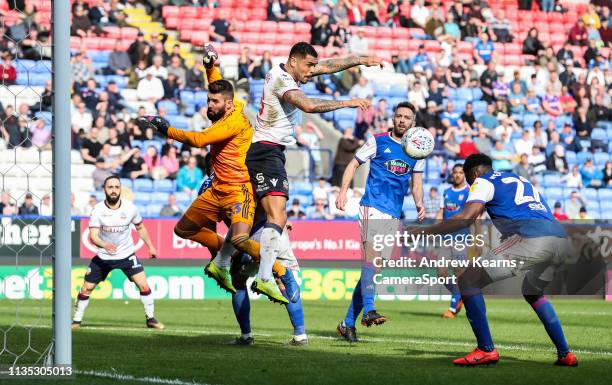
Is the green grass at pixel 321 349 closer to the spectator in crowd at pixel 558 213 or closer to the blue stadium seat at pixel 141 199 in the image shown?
the blue stadium seat at pixel 141 199

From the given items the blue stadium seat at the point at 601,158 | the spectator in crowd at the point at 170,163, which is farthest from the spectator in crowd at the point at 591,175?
the spectator in crowd at the point at 170,163

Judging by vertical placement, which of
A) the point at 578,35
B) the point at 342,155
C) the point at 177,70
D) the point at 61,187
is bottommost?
the point at 342,155

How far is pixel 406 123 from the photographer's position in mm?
12242

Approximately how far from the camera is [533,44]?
33156 mm

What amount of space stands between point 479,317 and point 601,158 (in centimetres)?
2074

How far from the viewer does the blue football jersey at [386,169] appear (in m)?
12.4

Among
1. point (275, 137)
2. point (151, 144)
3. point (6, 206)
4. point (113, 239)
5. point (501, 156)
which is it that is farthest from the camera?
point (501, 156)

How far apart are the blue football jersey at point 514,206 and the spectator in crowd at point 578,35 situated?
2556 cm

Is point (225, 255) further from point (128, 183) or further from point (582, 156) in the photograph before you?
point (582, 156)

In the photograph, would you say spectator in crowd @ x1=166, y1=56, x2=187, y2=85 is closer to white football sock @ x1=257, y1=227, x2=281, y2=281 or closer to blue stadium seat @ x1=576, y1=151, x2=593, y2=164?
blue stadium seat @ x1=576, y1=151, x2=593, y2=164

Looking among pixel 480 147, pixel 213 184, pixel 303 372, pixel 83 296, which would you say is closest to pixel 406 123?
pixel 213 184

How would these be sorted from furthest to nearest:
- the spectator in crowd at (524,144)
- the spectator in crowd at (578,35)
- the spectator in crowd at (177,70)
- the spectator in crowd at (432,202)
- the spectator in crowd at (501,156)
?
the spectator in crowd at (578,35), the spectator in crowd at (524,144), the spectator in crowd at (501,156), the spectator in crowd at (177,70), the spectator in crowd at (432,202)

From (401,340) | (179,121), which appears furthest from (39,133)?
(401,340)

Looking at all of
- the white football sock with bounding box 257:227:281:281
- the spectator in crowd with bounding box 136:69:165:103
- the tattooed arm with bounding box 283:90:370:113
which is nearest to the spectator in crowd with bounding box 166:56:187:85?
the spectator in crowd with bounding box 136:69:165:103
